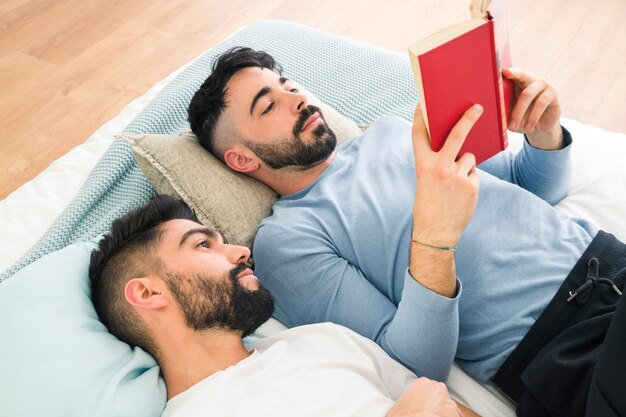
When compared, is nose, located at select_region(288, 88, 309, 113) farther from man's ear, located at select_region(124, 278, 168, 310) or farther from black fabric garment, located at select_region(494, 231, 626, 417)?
black fabric garment, located at select_region(494, 231, 626, 417)

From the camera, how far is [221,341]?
1.10 m

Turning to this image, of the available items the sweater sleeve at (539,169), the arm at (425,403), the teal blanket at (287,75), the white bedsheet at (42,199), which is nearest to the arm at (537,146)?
the sweater sleeve at (539,169)

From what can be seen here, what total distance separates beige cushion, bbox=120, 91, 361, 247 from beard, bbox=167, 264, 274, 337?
0.75ft

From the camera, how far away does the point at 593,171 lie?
1.52 m

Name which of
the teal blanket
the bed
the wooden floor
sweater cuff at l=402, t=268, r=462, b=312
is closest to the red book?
sweater cuff at l=402, t=268, r=462, b=312

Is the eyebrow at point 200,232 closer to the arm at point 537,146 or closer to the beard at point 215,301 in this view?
the beard at point 215,301

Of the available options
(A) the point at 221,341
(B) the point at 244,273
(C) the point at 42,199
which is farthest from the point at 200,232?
(C) the point at 42,199

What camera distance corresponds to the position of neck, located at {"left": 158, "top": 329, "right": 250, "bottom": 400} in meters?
1.07

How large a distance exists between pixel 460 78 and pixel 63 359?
0.81 m

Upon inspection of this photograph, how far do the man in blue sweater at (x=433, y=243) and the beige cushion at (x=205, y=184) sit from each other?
53mm

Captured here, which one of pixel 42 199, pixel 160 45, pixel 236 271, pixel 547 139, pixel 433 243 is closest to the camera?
pixel 433 243

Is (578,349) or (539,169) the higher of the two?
(539,169)

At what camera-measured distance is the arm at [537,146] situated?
1.19 m

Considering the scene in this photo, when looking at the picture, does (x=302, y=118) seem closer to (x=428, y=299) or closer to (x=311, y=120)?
(x=311, y=120)
